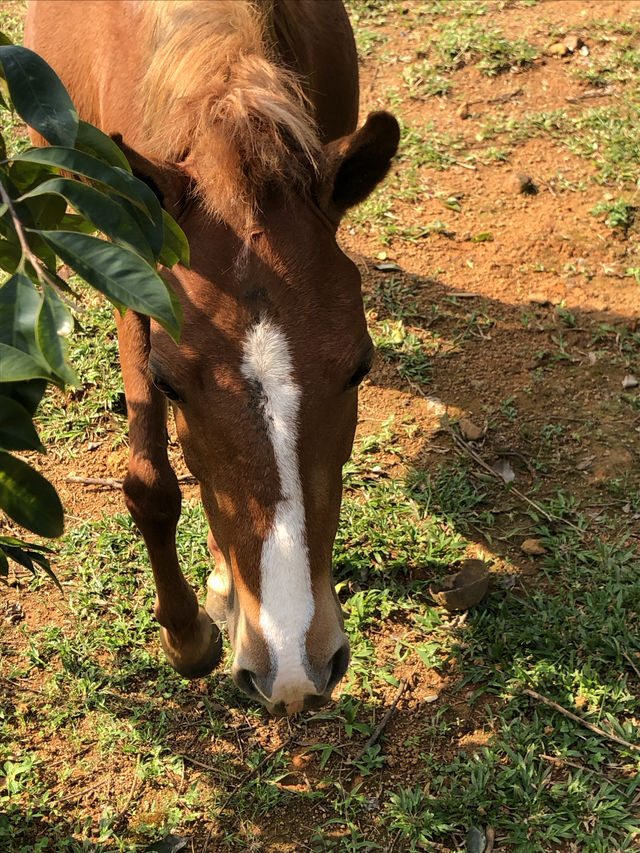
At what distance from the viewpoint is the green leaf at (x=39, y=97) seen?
4.63 feet

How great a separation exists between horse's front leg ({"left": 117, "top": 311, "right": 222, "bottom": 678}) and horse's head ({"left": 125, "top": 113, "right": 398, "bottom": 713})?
25.1 inches

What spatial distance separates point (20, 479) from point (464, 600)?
7.47 feet

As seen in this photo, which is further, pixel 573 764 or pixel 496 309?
pixel 496 309

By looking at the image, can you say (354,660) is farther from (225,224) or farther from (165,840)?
(225,224)

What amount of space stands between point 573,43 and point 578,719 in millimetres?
5099

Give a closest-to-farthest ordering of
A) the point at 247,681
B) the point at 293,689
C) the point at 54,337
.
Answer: the point at 54,337
the point at 293,689
the point at 247,681

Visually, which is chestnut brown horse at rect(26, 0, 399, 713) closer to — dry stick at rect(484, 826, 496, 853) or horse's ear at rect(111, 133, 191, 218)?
horse's ear at rect(111, 133, 191, 218)

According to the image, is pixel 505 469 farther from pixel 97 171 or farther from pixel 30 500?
pixel 97 171

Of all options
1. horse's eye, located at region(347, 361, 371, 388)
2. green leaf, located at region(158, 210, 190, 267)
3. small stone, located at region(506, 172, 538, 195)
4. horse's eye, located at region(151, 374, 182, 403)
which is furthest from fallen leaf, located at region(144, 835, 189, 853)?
small stone, located at region(506, 172, 538, 195)

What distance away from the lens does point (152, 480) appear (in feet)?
9.91

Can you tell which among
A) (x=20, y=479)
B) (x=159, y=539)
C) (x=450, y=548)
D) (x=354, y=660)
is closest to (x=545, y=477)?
(x=450, y=548)

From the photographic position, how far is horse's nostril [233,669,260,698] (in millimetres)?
2273

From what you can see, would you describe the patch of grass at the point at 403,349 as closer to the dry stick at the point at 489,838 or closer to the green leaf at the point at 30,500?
the dry stick at the point at 489,838

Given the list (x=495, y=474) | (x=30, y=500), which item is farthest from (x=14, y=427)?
(x=495, y=474)
